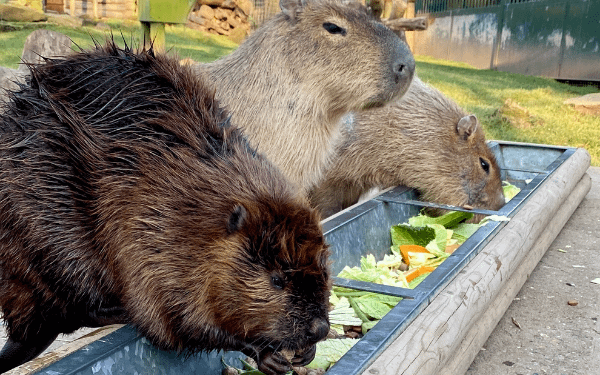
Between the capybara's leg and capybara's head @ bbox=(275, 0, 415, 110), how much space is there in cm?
182

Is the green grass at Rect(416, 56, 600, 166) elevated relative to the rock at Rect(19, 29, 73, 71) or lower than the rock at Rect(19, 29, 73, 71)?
lower

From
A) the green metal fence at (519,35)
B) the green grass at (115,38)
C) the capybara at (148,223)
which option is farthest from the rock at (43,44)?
the green metal fence at (519,35)

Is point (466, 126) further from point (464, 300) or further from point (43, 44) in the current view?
point (43, 44)

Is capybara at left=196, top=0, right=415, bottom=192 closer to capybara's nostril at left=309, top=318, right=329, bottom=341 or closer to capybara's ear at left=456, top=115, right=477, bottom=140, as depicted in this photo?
capybara's ear at left=456, top=115, right=477, bottom=140

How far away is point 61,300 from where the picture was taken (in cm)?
200

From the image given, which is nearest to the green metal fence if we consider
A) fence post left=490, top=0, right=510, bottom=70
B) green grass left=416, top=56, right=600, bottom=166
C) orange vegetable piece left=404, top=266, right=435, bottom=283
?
fence post left=490, top=0, right=510, bottom=70

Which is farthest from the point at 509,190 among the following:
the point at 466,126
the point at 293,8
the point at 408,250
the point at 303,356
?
the point at 303,356

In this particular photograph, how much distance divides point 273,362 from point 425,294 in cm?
74

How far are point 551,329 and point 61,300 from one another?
2.24 metres

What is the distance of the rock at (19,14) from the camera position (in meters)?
8.22

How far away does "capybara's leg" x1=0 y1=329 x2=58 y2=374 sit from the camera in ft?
6.98

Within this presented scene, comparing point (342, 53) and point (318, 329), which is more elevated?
point (342, 53)

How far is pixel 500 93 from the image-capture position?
10258 millimetres

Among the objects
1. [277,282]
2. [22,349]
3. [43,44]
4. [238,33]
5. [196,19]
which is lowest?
[22,349]
